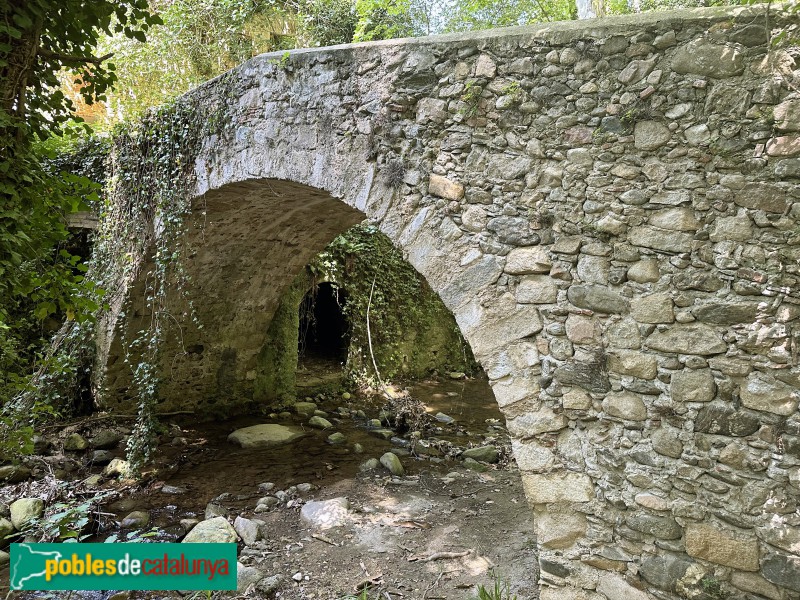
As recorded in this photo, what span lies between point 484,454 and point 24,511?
397 cm

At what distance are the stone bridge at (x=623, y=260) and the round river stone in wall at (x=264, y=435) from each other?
372cm

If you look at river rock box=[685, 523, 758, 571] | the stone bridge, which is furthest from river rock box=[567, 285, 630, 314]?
river rock box=[685, 523, 758, 571]

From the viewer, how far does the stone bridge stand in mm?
2111

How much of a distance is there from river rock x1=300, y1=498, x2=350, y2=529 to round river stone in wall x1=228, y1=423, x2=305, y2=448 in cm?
166

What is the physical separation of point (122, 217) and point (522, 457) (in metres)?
4.82

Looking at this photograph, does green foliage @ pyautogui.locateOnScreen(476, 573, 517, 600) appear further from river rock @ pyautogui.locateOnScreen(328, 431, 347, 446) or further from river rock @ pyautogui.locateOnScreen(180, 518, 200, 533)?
river rock @ pyautogui.locateOnScreen(328, 431, 347, 446)

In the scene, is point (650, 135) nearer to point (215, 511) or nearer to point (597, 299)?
point (597, 299)

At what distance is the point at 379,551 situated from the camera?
12.5ft

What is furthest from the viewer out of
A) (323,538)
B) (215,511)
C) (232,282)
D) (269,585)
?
(232,282)

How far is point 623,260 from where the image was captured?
7.96 ft

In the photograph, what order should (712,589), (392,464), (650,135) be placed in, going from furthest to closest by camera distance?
Result: 1. (392,464)
2. (650,135)
3. (712,589)

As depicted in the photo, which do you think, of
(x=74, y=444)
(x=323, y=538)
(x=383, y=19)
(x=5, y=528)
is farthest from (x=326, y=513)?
(x=383, y=19)

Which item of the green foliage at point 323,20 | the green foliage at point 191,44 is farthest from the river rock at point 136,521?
the green foliage at point 323,20

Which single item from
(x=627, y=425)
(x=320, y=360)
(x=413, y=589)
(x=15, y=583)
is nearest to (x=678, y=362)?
(x=627, y=425)
